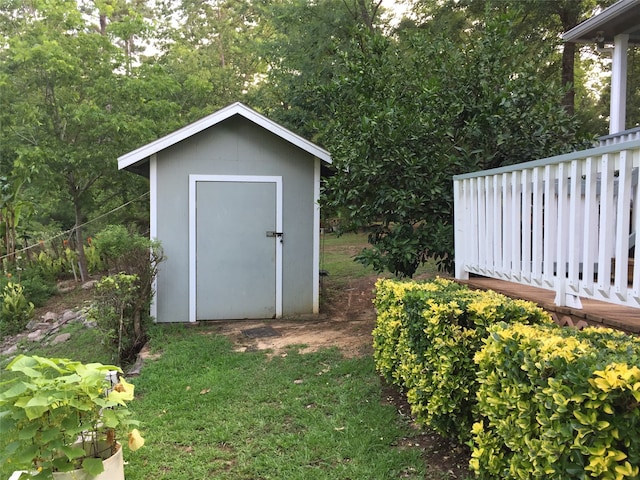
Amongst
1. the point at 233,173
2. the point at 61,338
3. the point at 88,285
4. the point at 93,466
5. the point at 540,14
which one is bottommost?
the point at 61,338

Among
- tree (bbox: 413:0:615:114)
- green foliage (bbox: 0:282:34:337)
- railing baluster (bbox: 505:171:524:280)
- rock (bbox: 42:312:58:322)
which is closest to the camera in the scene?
railing baluster (bbox: 505:171:524:280)

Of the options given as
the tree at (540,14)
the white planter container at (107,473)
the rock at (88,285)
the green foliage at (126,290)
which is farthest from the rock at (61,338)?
the tree at (540,14)

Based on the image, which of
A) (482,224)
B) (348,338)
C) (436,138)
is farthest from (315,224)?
(482,224)

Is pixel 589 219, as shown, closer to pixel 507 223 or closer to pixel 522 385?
pixel 507 223

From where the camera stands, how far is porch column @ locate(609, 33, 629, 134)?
605 cm

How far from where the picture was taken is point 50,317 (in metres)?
8.14

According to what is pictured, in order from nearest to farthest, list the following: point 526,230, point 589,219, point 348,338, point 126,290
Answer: point 589,219
point 526,230
point 126,290
point 348,338

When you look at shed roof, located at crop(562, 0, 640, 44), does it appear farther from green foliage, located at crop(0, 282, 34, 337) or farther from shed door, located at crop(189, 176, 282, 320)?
green foliage, located at crop(0, 282, 34, 337)

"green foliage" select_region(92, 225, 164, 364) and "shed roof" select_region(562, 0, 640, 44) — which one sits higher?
"shed roof" select_region(562, 0, 640, 44)

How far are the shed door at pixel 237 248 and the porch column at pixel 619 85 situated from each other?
4705 mm

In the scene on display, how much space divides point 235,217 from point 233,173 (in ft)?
2.15

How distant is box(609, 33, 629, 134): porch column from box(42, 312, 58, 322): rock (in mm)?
9217

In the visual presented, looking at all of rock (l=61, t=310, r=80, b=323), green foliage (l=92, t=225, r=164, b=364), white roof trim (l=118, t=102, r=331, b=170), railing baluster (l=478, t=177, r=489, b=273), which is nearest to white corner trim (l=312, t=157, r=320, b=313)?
white roof trim (l=118, t=102, r=331, b=170)

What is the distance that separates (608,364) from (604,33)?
6.38 m
